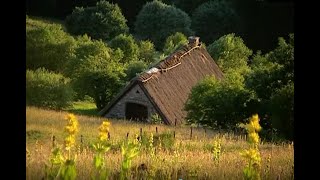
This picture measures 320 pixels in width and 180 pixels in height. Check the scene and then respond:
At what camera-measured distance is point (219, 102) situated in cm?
1332

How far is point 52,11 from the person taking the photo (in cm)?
452

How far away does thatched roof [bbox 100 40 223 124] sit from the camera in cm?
1252

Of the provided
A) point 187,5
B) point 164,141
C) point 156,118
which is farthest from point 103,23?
point 164,141

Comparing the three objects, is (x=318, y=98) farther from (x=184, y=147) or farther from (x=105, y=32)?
(x=105, y=32)

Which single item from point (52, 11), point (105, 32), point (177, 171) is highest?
point (105, 32)

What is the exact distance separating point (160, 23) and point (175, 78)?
Answer: 1382cm

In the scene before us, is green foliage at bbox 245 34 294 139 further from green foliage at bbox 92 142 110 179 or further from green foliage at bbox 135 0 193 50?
green foliage at bbox 135 0 193 50

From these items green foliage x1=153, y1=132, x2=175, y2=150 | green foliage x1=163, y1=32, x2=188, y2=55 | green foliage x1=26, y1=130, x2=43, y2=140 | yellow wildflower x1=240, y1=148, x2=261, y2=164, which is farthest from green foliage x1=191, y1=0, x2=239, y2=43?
green foliage x1=26, y1=130, x2=43, y2=140

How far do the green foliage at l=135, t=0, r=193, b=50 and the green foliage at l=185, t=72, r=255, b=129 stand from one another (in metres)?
9.20

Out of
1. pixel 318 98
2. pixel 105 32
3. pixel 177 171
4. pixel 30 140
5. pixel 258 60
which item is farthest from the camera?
pixel 105 32

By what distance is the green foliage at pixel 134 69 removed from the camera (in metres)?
17.4

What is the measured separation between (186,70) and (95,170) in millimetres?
10935

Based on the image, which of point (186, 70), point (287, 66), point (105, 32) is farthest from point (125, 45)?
point (287, 66)

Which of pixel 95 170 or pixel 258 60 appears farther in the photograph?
pixel 258 60
